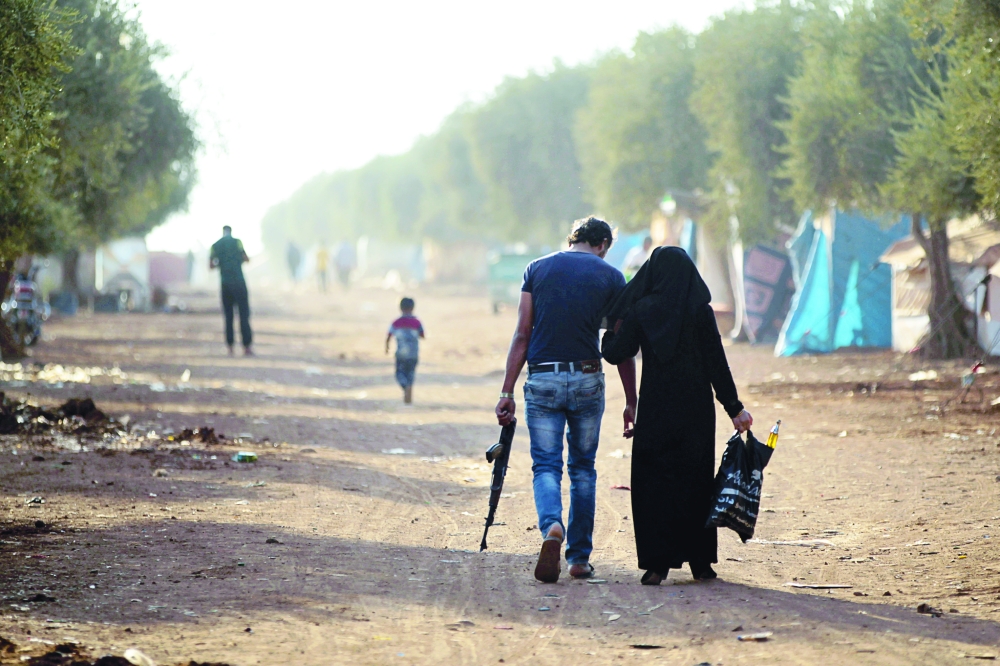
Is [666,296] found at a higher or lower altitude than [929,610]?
higher

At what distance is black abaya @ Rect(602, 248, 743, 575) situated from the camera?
20.1 ft

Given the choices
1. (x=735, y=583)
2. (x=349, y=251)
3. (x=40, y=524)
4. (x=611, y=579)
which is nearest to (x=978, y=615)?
(x=735, y=583)

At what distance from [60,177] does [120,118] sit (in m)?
1.91

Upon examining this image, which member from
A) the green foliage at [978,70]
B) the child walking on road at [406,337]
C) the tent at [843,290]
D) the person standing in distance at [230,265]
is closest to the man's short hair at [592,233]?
the green foliage at [978,70]

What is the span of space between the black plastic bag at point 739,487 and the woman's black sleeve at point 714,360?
0.63 ft

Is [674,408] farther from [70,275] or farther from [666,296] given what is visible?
[70,275]

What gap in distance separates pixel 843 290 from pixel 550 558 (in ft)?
60.6

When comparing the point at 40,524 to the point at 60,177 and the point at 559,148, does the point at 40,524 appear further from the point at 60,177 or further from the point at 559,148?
the point at 559,148

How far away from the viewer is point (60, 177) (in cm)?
1633

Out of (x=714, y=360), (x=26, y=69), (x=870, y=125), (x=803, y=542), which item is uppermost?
(x=870, y=125)

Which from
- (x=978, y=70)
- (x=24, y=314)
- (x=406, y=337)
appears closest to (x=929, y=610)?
(x=978, y=70)

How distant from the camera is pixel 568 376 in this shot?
20.6ft

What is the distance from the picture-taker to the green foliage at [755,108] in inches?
1013

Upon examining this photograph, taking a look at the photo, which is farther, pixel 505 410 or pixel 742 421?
pixel 505 410
